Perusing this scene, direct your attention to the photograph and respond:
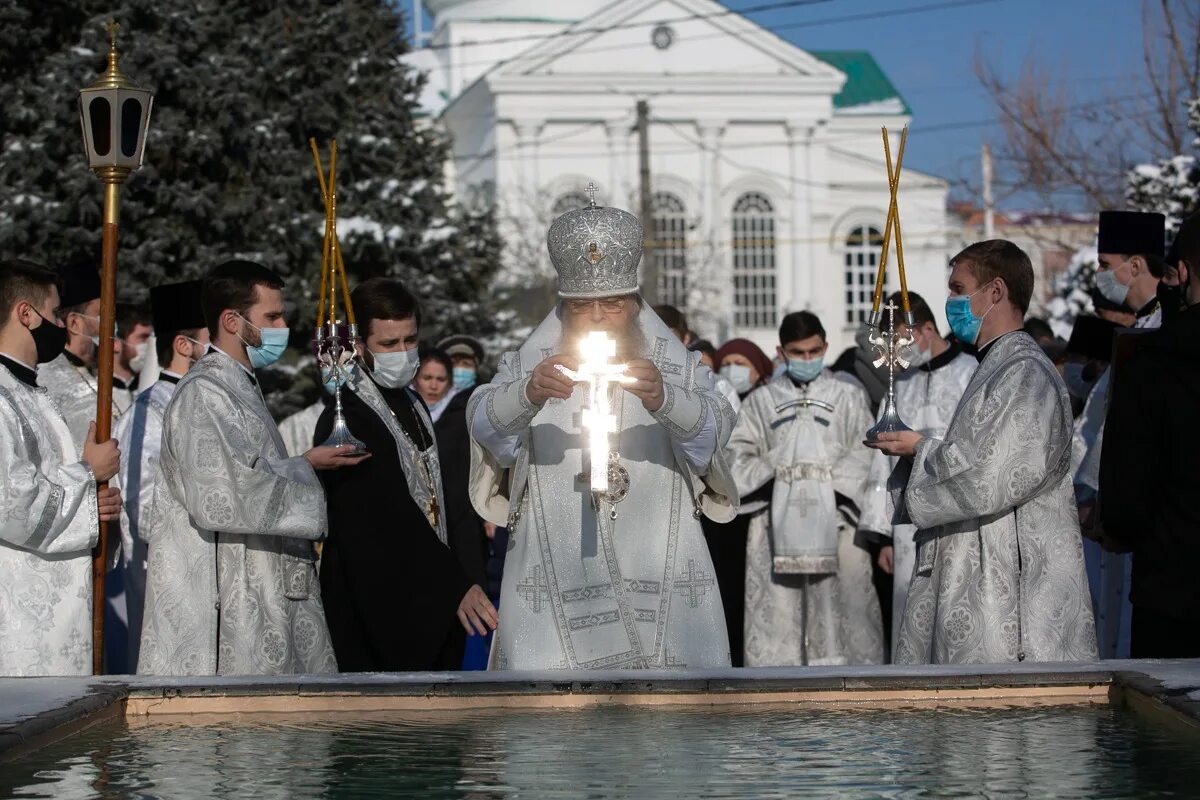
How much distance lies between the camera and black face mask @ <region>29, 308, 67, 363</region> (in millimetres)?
6219

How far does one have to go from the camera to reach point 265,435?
620 cm

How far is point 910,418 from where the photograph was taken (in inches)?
356

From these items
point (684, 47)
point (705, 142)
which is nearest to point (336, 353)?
point (705, 142)

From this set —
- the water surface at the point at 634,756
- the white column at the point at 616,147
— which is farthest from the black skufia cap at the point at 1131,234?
the white column at the point at 616,147

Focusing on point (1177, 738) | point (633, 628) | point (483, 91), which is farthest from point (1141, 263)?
point (483, 91)

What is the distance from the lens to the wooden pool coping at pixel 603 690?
3.98m

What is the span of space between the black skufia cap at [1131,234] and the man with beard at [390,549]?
9.73 feet

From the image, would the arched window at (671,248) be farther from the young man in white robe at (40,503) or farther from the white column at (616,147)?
the young man in white robe at (40,503)

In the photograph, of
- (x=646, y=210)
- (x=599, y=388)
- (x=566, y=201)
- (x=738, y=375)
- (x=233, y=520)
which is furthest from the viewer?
(x=566, y=201)

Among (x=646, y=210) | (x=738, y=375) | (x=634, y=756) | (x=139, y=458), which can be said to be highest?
(x=646, y=210)

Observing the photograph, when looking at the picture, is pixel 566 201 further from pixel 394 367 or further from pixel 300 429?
pixel 394 367

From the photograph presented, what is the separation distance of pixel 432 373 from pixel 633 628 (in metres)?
5.47

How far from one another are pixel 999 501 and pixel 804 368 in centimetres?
376

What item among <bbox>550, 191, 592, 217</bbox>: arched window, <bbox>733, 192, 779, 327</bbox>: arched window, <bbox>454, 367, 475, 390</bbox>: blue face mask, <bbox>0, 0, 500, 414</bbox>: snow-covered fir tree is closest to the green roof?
<bbox>733, 192, 779, 327</bbox>: arched window
